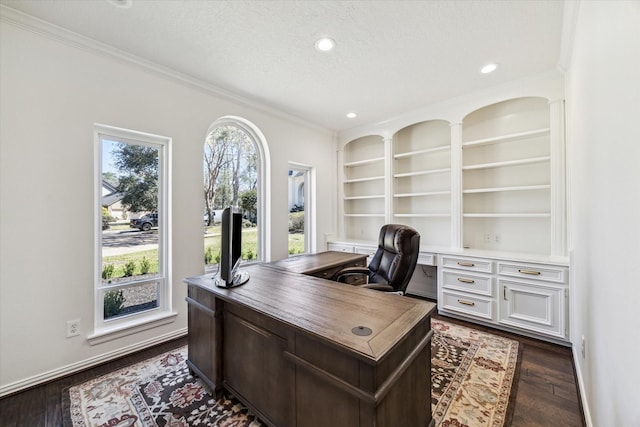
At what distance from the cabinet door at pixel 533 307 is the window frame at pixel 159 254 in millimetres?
A: 3503

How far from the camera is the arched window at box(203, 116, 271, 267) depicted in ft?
10.7

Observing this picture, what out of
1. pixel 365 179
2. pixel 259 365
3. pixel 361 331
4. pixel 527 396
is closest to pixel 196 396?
pixel 259 365

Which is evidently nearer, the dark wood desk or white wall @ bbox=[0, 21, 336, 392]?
the dark wood desk

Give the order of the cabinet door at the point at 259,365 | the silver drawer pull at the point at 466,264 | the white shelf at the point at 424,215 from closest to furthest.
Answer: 1. the cabinet door at the point at 259,365
2. the silver drawer pull at the point at 466,264
3. the white shelf at the point at 424,215

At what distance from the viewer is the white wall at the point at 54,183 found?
192 centimetres

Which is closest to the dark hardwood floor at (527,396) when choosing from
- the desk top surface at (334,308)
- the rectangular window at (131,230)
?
the rectangular window at (131,230)

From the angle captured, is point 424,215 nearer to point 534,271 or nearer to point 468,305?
point 468,305

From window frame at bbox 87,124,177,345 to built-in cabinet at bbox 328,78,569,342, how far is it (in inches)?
102

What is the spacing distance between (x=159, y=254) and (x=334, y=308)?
223 cm

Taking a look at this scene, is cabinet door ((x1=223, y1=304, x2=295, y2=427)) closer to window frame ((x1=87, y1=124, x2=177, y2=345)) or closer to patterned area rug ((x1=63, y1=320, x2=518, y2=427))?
patterned area rug ((x1=63, y1=320, x2=518, y2=427))

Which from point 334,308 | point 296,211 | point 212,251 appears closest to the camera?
point 334,308

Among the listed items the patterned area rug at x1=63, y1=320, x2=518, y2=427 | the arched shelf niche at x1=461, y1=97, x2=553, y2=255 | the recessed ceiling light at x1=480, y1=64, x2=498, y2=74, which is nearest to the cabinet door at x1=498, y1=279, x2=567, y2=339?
the patterned area rug at x1=63, y1=320, x2=518, y2=427

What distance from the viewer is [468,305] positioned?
10.2 feet

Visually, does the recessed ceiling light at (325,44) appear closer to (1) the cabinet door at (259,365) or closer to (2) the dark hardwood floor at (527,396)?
(1) the cabinet door at (259,365)
